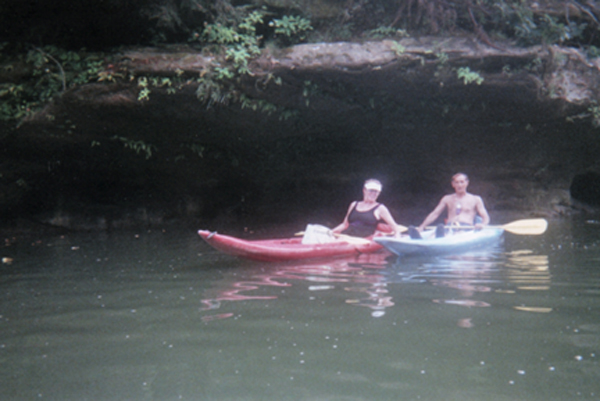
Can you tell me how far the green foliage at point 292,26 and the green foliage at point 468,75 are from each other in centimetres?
264

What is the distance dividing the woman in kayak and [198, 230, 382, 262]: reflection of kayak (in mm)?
556

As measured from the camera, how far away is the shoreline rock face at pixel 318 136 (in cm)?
810

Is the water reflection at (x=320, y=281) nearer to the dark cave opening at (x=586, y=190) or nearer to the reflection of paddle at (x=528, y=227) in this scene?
the reflection of paddle at (x=528, y=227)

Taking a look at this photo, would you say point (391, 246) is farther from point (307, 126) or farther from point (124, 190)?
point (124, 190)

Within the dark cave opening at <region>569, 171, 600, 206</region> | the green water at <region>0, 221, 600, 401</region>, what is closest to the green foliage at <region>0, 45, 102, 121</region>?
the green water at <region>0, 221, 600, 401</region>

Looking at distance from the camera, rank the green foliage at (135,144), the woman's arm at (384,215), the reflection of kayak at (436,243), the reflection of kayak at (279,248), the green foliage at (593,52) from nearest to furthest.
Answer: the reflection of kayak at (279,248), the reflection of kayak at (436,243), the woman's arm at (384,215), the green foliage at (593,52), the green foliage at (135,144)

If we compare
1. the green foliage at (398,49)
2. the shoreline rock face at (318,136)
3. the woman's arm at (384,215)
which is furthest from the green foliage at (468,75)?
the woman's arm at (384,215)

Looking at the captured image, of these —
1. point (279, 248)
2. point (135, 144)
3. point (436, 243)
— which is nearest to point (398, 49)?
point (436, 243)

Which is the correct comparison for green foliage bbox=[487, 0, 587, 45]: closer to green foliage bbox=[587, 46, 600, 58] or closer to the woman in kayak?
green foliage bbox=[587, 46, 600, 58]

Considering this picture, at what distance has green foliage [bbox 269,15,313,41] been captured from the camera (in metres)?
8.30

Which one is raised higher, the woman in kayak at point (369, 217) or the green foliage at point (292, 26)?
the green foliage at point (292, 26)

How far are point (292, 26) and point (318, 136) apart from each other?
2.98m

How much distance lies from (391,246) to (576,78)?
5.56 m

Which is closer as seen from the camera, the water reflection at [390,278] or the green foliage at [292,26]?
the water reflection at [390,278]
